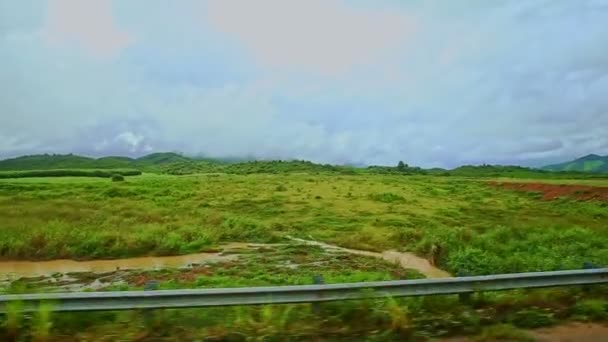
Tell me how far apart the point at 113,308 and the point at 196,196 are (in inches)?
1613

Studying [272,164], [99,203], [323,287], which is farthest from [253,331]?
[272,164]

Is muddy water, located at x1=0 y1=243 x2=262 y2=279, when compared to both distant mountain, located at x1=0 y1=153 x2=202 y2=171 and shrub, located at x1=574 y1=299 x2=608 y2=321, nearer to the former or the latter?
shrub, located at x1=574 y1=299 x2=608 y2=321

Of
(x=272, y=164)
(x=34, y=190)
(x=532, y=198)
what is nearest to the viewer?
(x=34, y=190)

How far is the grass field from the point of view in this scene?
20186mm

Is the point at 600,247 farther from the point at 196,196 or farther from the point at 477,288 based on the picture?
A: the point at 196,196

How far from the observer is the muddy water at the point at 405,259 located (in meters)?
18.8

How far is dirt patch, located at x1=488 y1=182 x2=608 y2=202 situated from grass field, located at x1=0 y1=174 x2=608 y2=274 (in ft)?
7.26

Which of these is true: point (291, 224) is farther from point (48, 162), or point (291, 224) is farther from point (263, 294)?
point (48, 162)

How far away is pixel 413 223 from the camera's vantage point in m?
31.6

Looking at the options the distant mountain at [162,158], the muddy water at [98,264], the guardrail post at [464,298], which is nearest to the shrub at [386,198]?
the muddy water at [98,264]

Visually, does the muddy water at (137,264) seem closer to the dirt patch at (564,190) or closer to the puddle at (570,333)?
the puddle at (570,333)

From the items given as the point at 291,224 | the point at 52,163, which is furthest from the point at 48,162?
the point at 291,224

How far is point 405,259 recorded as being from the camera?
21609mm

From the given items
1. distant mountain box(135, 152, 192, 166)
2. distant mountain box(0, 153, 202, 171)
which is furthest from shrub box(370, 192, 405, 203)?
distant mountain box(135, 152, 192, 166)
